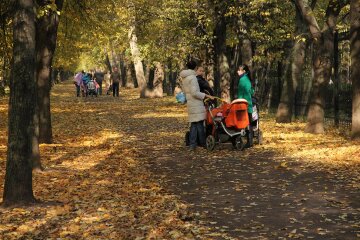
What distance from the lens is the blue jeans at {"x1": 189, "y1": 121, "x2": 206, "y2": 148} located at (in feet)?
45.2

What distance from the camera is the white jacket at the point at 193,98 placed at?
44.4 feet

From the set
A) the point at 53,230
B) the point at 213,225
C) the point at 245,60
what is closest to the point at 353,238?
the point at 213,225

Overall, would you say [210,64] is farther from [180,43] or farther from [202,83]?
[202,83]

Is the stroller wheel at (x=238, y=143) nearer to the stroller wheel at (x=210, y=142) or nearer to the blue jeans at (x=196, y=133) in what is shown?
the stroller wheel at (x=210, y=142)

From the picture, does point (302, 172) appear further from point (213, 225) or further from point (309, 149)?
point (213, 225)

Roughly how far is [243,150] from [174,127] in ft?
21.7

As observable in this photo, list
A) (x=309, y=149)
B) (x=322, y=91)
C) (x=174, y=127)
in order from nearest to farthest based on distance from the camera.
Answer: (x=309, y=149)
(x=322, y=91)
(x=174, y=127)

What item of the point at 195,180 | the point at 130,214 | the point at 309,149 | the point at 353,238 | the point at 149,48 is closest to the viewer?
the point at 353,238

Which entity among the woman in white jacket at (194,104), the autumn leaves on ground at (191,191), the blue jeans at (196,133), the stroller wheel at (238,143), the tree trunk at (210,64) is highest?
the tree trunk at (210,64)

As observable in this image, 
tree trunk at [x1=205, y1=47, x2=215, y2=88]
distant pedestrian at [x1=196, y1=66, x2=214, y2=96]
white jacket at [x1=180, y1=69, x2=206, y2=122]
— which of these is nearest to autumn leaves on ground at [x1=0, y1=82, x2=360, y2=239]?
white jacket at [x1=180, y1=69, x2=206, y2=122]

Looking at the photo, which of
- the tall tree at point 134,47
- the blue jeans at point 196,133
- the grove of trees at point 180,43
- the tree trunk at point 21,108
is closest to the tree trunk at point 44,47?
the grove of trees at point 180,43

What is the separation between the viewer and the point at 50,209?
8086 millimetres

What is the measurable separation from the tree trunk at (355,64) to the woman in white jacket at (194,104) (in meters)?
3.47

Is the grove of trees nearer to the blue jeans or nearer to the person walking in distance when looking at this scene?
the person walking in distance
